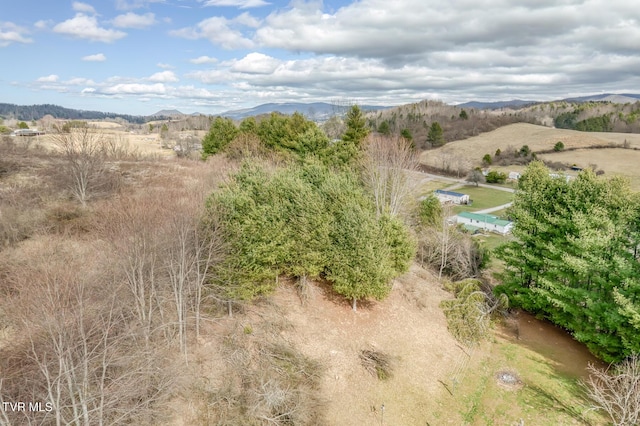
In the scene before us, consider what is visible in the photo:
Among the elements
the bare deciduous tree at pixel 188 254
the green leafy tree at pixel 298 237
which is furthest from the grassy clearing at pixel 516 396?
the bare deciduous tree at pixel 188 254

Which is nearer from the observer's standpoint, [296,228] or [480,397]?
[480,397]

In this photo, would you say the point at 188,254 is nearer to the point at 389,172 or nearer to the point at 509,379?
the point at 509,379

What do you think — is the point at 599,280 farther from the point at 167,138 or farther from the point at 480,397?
the point at 167,138

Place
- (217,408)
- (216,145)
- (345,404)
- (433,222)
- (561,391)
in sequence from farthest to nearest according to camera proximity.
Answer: (216,145), (433,222), (561,391), (345,404), (217,408)

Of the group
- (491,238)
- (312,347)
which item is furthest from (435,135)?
(312,347)

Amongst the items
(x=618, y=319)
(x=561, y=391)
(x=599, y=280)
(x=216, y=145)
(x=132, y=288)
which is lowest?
(x=561, y=391)

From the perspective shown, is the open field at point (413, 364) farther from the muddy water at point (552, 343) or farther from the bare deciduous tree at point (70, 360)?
the bare deciduous tree at point (70, 360)

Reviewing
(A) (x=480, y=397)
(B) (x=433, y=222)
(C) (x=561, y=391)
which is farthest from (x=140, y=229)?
(B) (x=433, y=222)

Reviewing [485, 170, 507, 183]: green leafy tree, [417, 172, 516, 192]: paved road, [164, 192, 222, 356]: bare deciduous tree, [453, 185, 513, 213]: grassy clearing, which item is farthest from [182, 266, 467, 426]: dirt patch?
[485, 170, 507, 183]: green leafy tree
